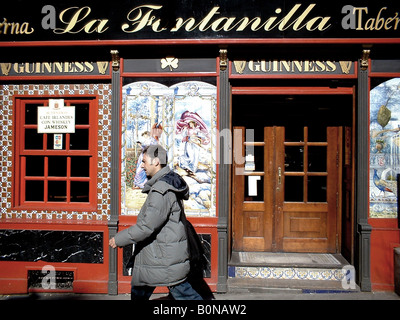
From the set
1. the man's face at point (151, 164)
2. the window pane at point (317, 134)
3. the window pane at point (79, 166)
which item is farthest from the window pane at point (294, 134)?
the window pane at point (79, 166)

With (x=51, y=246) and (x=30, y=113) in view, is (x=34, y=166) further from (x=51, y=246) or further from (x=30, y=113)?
(x=51, y=246)

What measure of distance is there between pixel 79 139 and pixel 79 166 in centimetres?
43

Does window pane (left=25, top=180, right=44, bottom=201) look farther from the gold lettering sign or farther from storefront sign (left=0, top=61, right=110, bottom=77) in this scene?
the gold lettering sign

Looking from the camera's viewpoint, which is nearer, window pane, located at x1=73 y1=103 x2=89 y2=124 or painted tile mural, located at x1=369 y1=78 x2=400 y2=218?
painted tile mural, located at x1=369 y1=78 x2=400 y2=218

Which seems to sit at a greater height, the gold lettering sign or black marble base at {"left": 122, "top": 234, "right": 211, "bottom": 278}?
the gold lettering sign

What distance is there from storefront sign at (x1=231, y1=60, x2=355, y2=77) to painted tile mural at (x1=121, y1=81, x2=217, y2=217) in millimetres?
556

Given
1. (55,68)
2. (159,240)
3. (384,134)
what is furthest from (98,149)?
(384,134)

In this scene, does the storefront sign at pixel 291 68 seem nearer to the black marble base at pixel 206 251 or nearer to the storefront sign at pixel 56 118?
the black marble base at pixel 206 251

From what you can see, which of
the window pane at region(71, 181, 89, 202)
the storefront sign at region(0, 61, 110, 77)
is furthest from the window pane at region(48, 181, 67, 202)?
the storefront sign at region(0, 61, 110, 77)

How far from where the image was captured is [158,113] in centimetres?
530

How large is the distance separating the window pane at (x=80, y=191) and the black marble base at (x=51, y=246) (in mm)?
549

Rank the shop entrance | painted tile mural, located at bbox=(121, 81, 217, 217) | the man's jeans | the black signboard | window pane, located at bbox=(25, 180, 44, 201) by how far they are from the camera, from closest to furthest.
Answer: the man's jeans
the black signboard
painted tile mural, located at bbox=(121, 81, 217, 217)
window pane, located at bbox=(25, 180, 44, 201)
the shop entrance

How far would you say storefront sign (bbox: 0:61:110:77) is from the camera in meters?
5.37

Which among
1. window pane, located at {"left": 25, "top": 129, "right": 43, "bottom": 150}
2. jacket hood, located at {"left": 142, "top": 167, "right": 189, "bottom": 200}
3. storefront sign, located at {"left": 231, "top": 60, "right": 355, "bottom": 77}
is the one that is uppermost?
storefront sign, located at {"left": 231, "top": 60, "right": 355, "bottom": 77}
